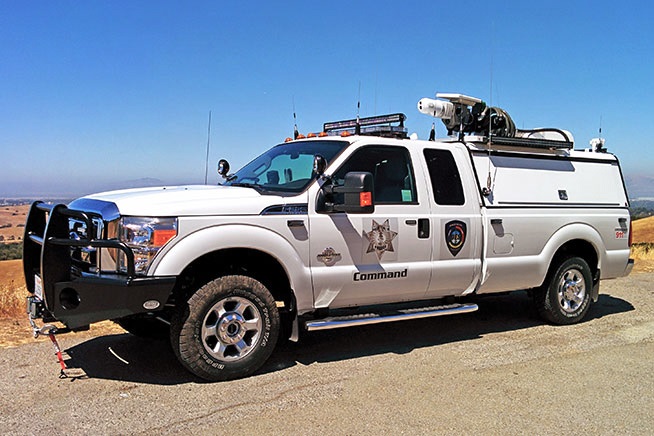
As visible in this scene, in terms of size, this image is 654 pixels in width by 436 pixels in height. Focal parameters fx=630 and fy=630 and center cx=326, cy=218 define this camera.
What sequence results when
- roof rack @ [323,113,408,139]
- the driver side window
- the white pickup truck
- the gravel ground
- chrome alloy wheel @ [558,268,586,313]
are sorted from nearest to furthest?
the gravel ground
the white pickup truck
the driver side window
roof rack @ [323,113,408,139]
chrome alloy wheel @ [558,268,586,313]

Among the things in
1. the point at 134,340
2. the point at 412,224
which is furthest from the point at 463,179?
the point at 134,340

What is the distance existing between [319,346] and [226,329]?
55.2 inches

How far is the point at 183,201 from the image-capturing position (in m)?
4.94

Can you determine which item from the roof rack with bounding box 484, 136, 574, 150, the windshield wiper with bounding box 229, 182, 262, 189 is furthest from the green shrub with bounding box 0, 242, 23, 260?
the roof rack with bounding box 484, 136, 574, 150

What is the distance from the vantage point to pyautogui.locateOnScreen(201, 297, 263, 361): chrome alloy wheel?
5043 mm

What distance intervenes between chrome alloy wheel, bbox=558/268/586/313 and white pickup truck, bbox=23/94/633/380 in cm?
2

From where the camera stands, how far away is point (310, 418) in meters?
4.33

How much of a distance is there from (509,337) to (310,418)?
3283mm

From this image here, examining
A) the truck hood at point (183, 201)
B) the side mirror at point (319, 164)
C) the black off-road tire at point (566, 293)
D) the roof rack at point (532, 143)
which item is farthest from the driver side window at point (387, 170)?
the black off-road tire at point (566, 293)

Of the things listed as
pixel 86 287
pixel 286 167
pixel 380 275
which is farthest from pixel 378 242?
pixel 86 287

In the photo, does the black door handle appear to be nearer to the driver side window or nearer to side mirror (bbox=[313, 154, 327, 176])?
the driver side window

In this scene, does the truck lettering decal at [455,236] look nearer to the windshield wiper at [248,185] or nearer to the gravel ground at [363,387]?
the gravel ground at [363,387]

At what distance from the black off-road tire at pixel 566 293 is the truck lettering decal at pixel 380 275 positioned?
2.32m

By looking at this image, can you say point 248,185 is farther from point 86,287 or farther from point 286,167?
point 86,287
